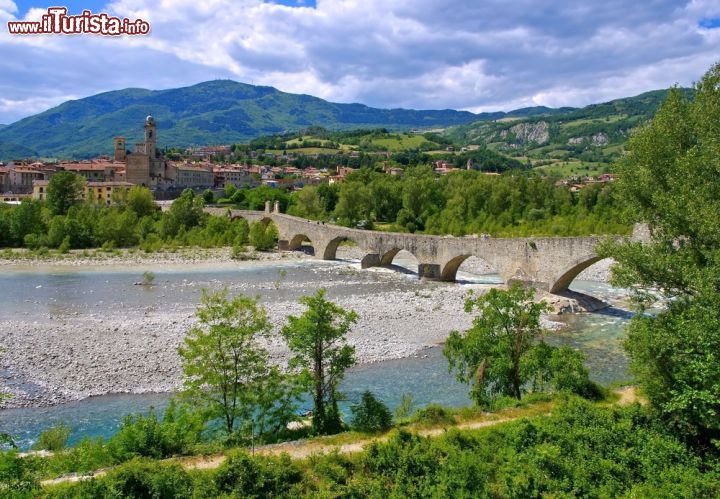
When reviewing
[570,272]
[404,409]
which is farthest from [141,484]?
[570,272]

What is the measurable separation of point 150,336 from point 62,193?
4962 cm

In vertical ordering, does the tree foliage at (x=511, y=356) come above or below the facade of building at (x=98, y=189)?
below

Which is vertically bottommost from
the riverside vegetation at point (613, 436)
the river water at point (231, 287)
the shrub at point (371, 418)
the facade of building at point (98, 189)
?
the river water at point (231, 287)

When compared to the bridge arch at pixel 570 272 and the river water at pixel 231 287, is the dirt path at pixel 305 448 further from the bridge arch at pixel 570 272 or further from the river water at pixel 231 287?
the bridge arch at pixel 570 272

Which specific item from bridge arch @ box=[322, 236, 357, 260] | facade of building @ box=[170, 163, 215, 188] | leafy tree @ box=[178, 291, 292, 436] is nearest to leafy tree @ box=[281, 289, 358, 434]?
leafy tree @ box=[178, 291, 292, 436]

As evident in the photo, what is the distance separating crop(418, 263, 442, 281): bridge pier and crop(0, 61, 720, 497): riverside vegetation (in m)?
25.8

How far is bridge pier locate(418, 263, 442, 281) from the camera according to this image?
39156 mm

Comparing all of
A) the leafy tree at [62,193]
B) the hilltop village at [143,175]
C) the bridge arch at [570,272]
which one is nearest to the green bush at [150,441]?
the bridge arch at [570,272]

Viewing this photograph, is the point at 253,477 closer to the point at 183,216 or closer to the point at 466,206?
the point at 183,216

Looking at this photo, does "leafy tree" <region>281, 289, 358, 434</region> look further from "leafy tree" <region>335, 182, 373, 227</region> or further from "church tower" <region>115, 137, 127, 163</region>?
"church tower" <region>115, 137, 127, 163</region>

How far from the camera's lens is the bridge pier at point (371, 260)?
4472 centimetres

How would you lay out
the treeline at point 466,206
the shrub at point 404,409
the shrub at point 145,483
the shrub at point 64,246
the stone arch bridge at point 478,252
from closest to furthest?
the shrub at point 145,483 → the shrub at point 404,409 → the stone arch bridge at point 478,252 → the shrub at point 64,246 → the treeline at point 466,206

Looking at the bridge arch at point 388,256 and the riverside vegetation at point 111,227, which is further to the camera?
the riverside vegetation at point 111,227

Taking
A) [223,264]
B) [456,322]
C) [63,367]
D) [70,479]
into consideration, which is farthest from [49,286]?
[70,479]
